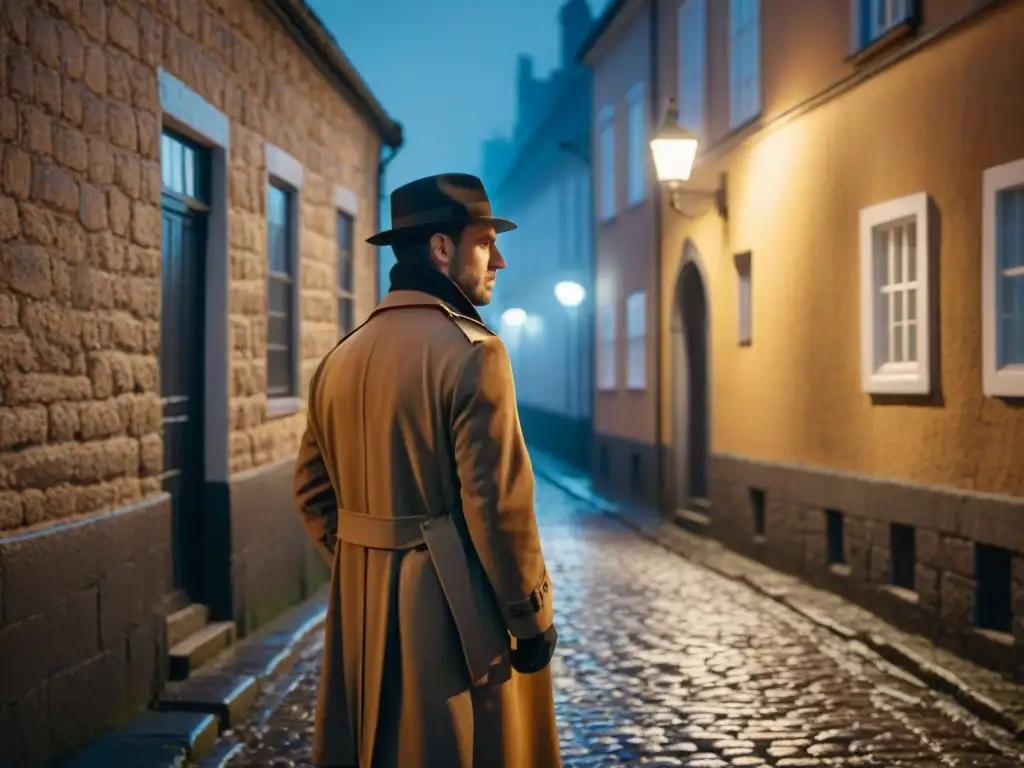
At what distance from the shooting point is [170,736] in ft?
19.0

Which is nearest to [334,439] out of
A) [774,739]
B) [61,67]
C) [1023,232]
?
[61,67]

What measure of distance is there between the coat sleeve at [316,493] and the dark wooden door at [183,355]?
3923 mm

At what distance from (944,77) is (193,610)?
6061 millimetres

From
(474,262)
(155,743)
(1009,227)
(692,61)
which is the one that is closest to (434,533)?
(474,262)

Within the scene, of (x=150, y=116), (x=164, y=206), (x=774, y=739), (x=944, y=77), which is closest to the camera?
(x=774, y=739)

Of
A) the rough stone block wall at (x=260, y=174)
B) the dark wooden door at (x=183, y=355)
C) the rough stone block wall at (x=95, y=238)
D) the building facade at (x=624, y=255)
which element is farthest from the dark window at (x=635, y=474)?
the dark wooden door at (x=183, y=355)

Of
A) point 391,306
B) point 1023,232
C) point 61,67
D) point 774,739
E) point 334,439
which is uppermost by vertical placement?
point 61,67

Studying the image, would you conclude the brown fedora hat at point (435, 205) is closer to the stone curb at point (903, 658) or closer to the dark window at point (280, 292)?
the stone curb at point (903, 658)

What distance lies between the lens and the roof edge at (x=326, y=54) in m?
9.62

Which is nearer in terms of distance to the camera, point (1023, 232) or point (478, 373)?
point (478, 373)

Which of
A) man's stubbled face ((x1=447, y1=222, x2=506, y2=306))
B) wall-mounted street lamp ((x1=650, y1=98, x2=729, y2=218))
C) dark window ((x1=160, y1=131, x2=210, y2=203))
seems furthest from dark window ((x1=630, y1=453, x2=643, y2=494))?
man's stubbled face ((x1=447, y1=222, x2=506, y2=306))

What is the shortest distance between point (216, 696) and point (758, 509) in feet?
24.2

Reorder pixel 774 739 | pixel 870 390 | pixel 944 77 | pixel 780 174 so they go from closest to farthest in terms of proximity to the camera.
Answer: pixel 774 739 < pixel 944 77 < pixel 870 390 < pixel 780 174

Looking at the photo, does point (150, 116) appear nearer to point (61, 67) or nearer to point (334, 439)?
point (61, 67)
